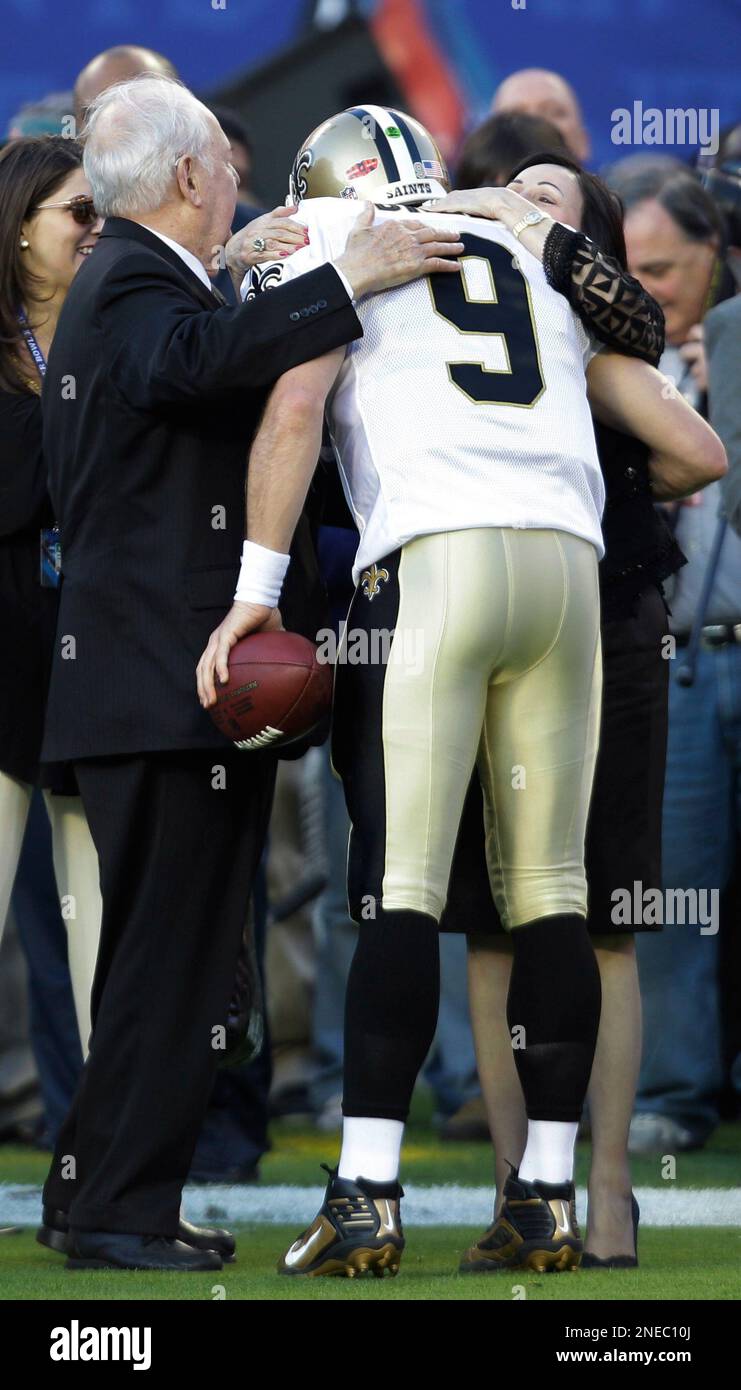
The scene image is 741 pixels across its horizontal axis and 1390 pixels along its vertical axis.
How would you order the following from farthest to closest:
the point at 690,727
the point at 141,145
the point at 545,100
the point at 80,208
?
1. the point at 545,100
2. the point at 690,727
3. the point at 80,208
4. the point at 141,145

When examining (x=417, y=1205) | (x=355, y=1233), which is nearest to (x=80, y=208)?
(x=355, y=1233)

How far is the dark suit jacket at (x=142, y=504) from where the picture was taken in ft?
11.9

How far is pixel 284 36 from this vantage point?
733 cm

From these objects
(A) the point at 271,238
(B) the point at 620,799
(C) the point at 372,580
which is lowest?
(B) the point at 620,799

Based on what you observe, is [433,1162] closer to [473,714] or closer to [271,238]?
[473,714]

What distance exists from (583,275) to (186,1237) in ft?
5.98

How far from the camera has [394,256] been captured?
351 cm

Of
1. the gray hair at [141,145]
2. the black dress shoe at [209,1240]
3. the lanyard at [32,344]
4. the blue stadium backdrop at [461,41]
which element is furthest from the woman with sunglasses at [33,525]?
the blue stadium backdrop at [461,41]

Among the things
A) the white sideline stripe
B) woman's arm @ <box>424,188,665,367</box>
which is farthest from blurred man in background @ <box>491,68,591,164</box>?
the white sideline stripe

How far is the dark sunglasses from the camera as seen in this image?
424cm

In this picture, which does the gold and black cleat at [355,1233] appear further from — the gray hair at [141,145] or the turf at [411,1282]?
the gray hair at [141,145]

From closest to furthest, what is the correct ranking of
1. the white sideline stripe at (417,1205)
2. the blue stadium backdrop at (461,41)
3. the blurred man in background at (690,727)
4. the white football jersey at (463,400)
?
the white football jersey at (463,400), the white sideline stripe at (417,1205), the blurred man in background at (690,727), the blue stadium backdrop at (461,41)

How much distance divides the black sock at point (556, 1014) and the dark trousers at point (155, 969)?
54cm
